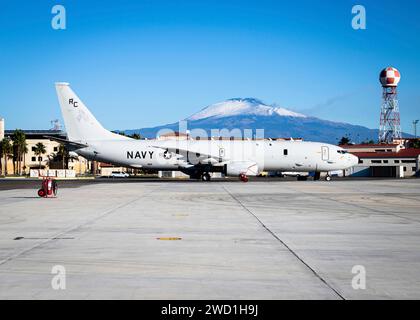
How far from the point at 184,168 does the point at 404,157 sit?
224 ft

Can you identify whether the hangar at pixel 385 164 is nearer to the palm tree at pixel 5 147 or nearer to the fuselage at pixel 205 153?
the fuselage at pixel 205 153

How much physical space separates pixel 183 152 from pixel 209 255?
46.8 m

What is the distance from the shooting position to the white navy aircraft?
187 feet

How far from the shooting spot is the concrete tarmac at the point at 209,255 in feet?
26.8

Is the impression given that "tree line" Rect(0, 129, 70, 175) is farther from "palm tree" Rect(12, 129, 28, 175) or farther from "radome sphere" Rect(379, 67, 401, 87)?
"radome sphere" Rect(379, 67, 401, 87)

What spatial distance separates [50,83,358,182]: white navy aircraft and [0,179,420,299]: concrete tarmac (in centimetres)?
3644

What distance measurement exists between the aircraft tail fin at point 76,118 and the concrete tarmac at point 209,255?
36496 millimetres

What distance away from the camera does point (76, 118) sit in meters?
56.8

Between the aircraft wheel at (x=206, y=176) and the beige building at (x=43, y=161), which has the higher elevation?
the beige building at (x=43, y=161)

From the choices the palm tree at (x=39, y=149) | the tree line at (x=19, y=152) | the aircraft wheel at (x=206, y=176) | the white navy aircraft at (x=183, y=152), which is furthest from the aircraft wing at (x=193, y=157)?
the palm tree at (x=39, y=149)

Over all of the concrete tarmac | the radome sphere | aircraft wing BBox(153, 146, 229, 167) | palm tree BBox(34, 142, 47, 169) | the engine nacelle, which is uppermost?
the radome sphere

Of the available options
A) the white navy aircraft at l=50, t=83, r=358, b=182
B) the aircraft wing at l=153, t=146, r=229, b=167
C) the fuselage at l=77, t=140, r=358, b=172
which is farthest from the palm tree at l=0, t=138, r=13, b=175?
the aircraft wing at l=153, t=146, r=229, b=167

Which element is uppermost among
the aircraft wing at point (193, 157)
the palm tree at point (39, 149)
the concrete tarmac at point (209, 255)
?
the palm tree at point (39, 149)
